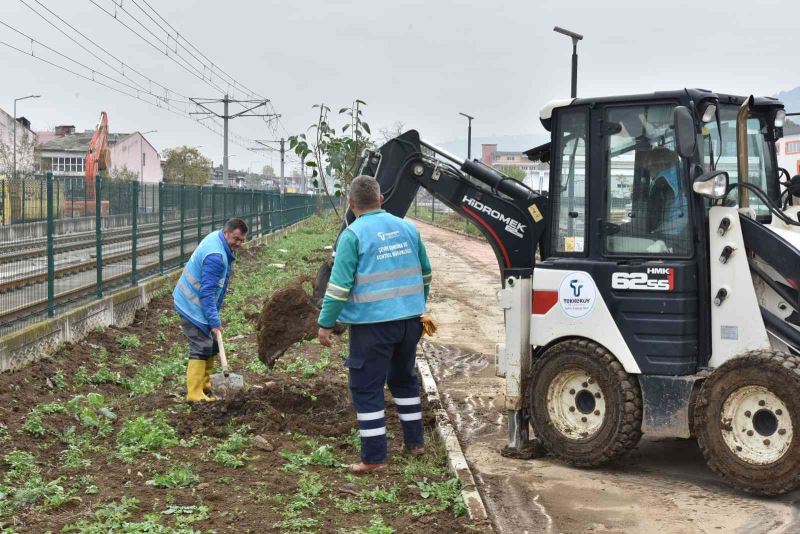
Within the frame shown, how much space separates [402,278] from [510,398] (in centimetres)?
139

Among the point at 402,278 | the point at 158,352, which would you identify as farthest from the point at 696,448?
the point at 158,352

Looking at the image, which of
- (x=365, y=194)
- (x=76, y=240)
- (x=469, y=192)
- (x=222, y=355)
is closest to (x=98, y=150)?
(x=76, y=240)

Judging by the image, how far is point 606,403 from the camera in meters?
6.85

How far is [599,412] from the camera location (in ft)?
22.8

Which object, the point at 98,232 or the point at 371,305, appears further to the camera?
the point at 98,232

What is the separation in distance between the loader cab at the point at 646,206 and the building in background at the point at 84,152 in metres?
64.5

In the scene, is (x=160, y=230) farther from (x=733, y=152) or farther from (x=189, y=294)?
(x=733, y=152)

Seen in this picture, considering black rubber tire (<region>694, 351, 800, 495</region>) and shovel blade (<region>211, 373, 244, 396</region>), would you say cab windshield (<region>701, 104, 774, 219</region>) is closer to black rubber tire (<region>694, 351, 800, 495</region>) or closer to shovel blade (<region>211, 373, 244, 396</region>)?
black rubber tire (<region>694, 351, 800, 495</region>)

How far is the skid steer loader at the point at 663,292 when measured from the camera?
621cm

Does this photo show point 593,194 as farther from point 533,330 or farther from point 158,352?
point 158,352

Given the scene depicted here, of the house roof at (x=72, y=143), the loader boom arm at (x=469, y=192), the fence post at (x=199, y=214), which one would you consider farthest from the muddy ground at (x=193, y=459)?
the house roof at (x=72, y=143)

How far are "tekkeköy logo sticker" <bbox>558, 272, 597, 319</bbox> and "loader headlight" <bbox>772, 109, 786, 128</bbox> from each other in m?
1.89

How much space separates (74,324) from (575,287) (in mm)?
6392

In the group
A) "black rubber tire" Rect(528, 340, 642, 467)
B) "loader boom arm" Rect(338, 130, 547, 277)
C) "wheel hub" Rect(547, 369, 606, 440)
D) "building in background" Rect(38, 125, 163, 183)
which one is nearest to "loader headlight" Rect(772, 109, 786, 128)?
"loader boom arm" Rect(338, 130, 547, 277)
